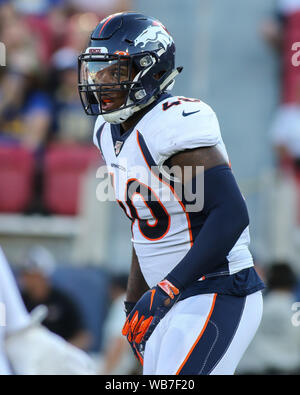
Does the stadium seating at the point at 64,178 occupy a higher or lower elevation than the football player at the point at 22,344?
lower

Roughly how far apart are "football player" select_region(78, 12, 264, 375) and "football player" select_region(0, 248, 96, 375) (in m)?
0.87

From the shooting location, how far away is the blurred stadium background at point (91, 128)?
6.86m

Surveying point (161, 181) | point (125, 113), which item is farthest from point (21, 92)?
point (161, 181)

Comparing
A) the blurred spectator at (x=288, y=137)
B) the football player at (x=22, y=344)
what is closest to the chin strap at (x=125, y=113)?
the football player at (x=22, y=344)

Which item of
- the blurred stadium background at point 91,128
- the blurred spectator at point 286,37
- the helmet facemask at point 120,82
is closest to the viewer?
the helmet facemask at point 120,82

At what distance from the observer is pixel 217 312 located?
2.79 metres

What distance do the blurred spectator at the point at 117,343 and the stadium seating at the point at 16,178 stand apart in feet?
4.76

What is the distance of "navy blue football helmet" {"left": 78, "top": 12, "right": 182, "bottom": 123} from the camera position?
115 inches

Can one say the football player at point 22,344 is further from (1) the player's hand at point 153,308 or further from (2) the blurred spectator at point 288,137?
(2) the blurred spectator at point 288,137

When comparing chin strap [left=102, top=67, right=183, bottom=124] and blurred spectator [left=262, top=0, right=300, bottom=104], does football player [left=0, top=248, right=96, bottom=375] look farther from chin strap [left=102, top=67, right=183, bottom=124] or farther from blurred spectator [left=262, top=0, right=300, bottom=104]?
blurred spectator [left=262, top=0, right=300, bottom=104]

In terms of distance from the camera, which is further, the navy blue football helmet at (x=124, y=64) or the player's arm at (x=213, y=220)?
the navy blue football helmet at (x=124, y=64)

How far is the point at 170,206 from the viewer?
2.84 metres

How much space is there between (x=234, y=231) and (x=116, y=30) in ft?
2.95

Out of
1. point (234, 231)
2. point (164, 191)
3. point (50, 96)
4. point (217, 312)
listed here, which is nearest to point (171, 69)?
point (164, 191)
